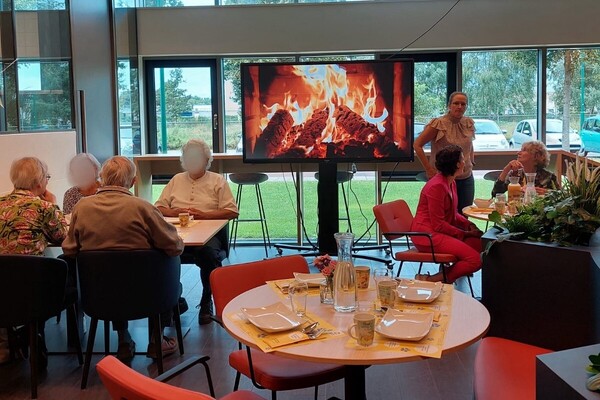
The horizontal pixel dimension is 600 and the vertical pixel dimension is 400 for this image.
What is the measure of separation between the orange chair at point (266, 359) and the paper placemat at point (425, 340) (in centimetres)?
41

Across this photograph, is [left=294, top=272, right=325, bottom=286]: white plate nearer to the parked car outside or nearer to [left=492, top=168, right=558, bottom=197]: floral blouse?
[left=492, top=168, right=558, bottom=197]: floral blouse

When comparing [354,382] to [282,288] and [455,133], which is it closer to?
[282,288]

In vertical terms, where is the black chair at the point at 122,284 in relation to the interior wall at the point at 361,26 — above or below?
below

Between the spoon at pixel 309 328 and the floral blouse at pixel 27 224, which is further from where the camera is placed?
the floral blouse at pixel 27 224

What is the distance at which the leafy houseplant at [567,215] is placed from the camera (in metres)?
2.75

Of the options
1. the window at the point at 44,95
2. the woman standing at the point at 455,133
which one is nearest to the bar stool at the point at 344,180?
the woman standing at the point at 455,133

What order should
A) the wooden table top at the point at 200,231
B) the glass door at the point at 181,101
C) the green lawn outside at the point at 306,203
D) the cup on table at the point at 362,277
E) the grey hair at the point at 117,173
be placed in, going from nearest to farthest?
1. the cup on table at the point at 362,277
2. the grey hair at the point at 117,173
3. the wooden table top at the point at 200,231
4. the green lawn outside at the point at 306,203
5. the glass door at the point at 181,101

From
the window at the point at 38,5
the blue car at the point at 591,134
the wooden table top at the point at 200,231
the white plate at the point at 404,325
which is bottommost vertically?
the white plate at the point at 404,325

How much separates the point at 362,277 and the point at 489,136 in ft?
16.6

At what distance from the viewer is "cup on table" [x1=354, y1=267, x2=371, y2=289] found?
7.69 ft

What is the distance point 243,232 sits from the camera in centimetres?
715

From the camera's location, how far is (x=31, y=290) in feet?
10.1

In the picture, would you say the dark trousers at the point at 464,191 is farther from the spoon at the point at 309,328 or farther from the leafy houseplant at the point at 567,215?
the spoon at the point at 309,328

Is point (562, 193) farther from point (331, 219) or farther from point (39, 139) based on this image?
point (39, 139)
